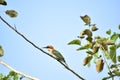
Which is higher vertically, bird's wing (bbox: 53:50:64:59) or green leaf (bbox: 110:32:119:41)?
green leaf (bbox: 110:32:119:41)

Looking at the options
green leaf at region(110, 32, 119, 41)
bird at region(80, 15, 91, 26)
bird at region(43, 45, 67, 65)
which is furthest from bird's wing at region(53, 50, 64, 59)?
green leaf at region(110, 32, 119, 41)

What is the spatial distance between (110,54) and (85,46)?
23cm

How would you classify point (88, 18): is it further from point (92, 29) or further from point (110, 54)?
point (110, 54)

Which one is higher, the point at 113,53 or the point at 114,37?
the point at 114,37

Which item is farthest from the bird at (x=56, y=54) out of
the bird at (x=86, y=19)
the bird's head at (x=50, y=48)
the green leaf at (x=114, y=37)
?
the green leaf at (x=114, y=37)

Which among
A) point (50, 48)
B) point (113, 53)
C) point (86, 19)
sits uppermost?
point (86, 19)

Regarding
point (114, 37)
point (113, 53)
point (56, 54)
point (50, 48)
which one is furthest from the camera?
point (114, 37)

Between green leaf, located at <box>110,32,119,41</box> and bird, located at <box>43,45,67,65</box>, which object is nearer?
bird, located at <box>43,45,67,65</box>

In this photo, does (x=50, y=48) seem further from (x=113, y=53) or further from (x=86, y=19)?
(x=113, y=53)

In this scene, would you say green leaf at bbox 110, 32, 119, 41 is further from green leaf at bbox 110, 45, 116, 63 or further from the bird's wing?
the bird's wing

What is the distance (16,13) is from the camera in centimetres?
234

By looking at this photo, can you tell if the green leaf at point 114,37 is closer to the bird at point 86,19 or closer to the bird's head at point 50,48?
the bird at point 86,19

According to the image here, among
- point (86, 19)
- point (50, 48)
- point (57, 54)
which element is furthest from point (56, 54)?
point (86, 19)

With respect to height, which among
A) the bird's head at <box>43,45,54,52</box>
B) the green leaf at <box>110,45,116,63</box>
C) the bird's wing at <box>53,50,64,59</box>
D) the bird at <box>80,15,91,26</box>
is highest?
the bird at <box>80,15,91,26</box>
